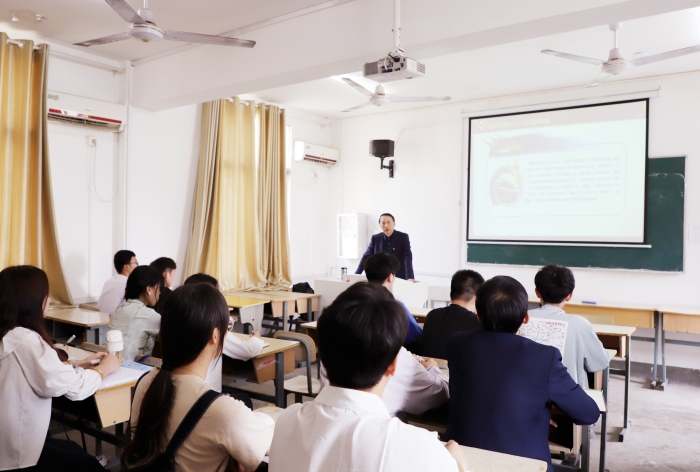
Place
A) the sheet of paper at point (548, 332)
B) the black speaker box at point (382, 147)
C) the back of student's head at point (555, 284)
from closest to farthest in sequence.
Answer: the sheet of paper at point (548, 332)
the back of student's head at point (555, 284)
the black speaker box at point (382, 147)

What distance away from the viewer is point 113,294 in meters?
4.48

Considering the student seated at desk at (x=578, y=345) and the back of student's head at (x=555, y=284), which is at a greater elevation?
the back of student's head at (x=555, y=284)

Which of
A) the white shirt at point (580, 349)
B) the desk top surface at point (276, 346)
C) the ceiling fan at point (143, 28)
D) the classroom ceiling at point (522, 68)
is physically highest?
the classroom ceiling at point (522, 68)

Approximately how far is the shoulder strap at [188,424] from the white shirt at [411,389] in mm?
785

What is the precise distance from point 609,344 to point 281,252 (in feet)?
14.5

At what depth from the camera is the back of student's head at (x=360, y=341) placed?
3.50 ft

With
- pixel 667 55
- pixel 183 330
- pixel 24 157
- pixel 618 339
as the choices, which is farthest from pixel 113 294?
pixel 667 55

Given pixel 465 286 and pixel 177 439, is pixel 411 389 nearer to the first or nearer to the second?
pixel 465 286

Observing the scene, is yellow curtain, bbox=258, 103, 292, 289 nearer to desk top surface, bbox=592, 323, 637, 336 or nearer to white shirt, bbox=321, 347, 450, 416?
desk top surface, bbox=592, 323, 637, 336

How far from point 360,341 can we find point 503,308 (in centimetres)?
94

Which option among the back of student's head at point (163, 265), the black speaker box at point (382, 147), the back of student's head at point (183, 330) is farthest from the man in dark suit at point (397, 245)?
the back of student's head at point (183, 330)

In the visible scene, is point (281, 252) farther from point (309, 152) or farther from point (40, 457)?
point (40, 457)

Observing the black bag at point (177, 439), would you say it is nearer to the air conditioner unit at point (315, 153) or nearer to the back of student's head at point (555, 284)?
the back of student's head at point (555, 284)

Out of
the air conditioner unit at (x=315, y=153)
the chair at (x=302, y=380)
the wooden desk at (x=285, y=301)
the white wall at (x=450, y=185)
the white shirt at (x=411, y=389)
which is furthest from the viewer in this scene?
the air conditioner unit at (x=315, y=153)
